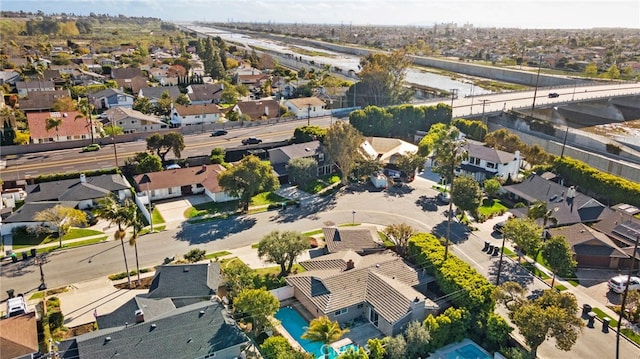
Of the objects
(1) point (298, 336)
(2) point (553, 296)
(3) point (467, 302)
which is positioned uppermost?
(2) point (553, 296)

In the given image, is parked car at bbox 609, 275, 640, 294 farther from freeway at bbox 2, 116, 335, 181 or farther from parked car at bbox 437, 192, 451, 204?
freeway at bbox 2, 116, 335, 181

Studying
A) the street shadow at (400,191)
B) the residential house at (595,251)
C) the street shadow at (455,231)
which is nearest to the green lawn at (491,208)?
the street shadow at (455,231)

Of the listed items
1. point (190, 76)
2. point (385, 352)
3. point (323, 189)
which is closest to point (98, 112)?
point (190, 76)

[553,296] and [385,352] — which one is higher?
[553,296]

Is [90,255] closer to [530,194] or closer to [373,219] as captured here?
[373,219]

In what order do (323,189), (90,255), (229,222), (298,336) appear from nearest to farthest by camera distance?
(298,336)
(90,255)
(229,222)
(323,189)

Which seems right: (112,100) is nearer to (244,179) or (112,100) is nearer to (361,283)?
(244,179)

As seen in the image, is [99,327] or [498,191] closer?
[99,327]

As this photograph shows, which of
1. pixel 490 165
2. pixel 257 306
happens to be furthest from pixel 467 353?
pixel 490 165
